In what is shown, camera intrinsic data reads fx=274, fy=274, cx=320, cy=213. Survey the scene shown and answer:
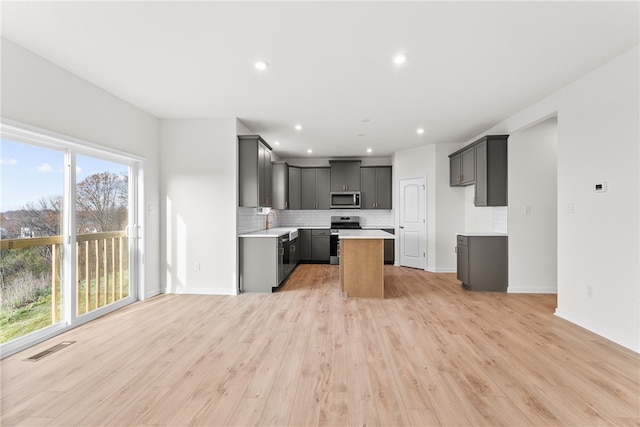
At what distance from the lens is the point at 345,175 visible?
23.1 feet

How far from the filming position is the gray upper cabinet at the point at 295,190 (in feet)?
23.5

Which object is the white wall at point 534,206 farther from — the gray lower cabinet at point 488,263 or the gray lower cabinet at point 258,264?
the gray lower cabinet at point 258,264

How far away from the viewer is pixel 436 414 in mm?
1684

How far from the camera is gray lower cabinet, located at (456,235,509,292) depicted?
14.3ft

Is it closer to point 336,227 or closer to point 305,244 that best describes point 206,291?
point 305,244

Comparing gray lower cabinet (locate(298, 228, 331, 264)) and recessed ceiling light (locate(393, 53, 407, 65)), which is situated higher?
recessed ceiling light (locate(393, 53, 407, 65))

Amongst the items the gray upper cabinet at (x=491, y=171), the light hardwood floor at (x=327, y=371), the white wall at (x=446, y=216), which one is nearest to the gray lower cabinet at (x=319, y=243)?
the white wall at (x=446, y=216)

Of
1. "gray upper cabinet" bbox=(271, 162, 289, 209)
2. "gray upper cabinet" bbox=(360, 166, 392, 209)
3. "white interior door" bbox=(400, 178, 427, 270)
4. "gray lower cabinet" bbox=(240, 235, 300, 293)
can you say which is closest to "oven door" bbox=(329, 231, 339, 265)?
"gray upper cabinet" bbox=(360, 166, 392, 209)

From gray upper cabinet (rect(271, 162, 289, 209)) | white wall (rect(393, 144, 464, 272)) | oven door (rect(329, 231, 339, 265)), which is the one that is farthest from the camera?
oven door (rect(329, 231, 339, 265))

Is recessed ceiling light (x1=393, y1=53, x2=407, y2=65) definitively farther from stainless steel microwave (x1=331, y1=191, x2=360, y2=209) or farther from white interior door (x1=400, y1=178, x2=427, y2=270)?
stainless steel microwave (x1=331, y1=191, x2=360, y2=209)

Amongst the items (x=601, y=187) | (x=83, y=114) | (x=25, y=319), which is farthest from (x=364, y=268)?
(x=83, y=114)

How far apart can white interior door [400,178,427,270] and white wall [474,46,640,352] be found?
278 centimetres

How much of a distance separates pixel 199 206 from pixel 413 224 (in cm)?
449

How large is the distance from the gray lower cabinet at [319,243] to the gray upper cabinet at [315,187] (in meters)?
0.68
